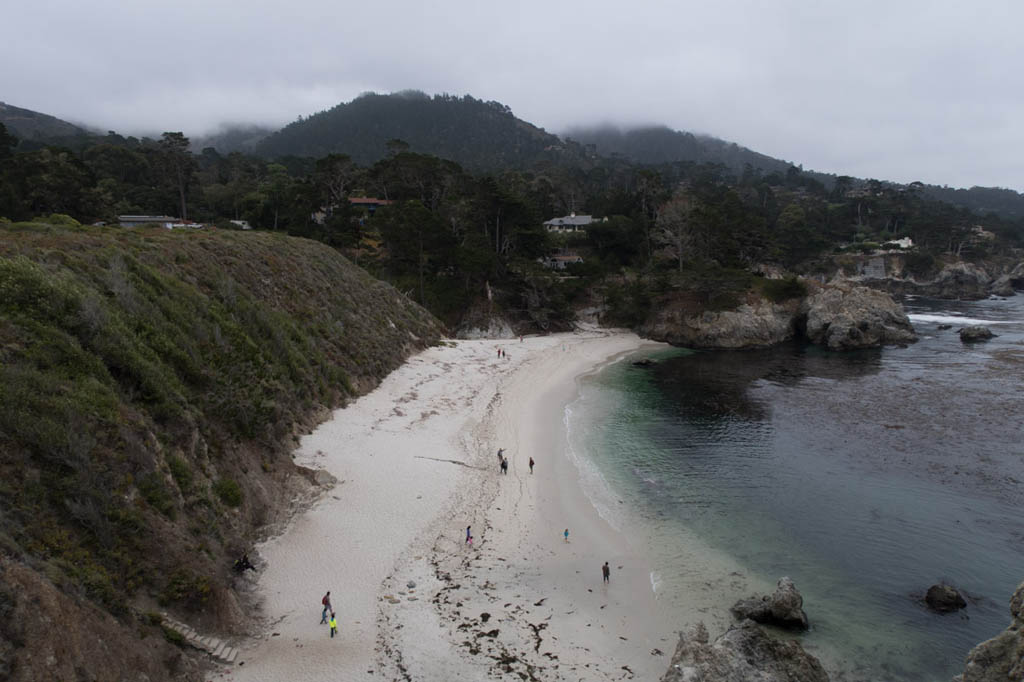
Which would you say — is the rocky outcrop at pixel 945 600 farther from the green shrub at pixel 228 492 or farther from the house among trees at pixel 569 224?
the house among trees at pixel 569 224

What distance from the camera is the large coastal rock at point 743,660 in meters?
10.9

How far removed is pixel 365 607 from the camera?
13.9m

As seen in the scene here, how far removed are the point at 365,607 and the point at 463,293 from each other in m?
44.1

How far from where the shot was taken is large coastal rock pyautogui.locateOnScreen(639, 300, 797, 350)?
5456 centimetres

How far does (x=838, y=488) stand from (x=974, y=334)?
150 ft

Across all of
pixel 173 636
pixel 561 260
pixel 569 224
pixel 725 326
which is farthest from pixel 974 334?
pixel 173 636

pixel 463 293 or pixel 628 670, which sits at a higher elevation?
pixel 463 293

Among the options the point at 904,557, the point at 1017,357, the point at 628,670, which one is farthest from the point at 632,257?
the point at 628,670

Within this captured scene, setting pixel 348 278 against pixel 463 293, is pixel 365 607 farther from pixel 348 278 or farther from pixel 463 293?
pixel 463 293

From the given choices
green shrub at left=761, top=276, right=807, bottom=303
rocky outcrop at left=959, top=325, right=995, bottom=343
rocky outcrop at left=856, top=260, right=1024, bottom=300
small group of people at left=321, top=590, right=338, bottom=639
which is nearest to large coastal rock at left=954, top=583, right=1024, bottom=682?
small group of people at left=321, top=590, right=338, bottom=639

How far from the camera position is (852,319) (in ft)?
176

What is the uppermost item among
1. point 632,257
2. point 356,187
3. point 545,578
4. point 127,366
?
point 356,187

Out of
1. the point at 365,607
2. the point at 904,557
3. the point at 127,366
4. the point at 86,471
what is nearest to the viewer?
the point at 86,471

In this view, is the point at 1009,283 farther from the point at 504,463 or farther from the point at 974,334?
the point at 504,463
